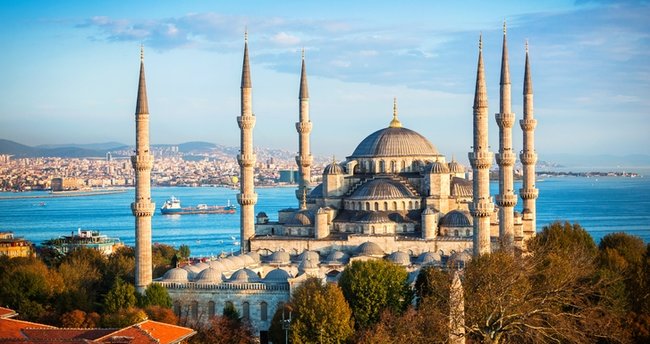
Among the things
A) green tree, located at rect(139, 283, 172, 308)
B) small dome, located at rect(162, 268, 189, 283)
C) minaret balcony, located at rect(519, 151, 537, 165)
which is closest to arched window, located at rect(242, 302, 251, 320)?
small dome, located at rect(162, 268, 189, 283)

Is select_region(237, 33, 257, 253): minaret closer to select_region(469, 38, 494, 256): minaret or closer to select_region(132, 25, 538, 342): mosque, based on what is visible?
select_region(132, 25, 538, 342): mosque

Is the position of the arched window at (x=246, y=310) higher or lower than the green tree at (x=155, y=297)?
lower

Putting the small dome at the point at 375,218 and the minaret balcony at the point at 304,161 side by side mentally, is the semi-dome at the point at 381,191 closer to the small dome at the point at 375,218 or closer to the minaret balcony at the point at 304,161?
the small dome at the point at 375,218

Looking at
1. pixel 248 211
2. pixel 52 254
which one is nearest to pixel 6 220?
pixel 52 254

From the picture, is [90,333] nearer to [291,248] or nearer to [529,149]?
[291,248]

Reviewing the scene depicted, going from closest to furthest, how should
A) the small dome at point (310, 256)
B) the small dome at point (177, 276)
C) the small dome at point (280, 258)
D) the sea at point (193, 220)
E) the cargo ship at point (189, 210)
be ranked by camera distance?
the small dome at point (177, 276) → the small dome at point (310, 256) → the small dome at point (280, 258) → the sea at point (193, 220) → the cargo ship at point (189, 210)

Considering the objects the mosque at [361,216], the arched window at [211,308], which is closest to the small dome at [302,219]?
the mosque at [361,216]

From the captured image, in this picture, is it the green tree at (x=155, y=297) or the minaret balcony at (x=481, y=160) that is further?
the minaret balcony at (x=481, y=160)
